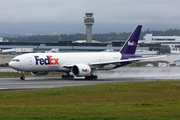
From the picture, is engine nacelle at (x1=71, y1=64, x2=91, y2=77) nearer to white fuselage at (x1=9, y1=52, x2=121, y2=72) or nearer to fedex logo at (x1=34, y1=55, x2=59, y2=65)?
white fuselage at (x1=9, y1=52, x2=121, y2=72)

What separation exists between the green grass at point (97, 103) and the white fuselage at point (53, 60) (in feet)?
55.0

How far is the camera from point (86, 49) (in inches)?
5335

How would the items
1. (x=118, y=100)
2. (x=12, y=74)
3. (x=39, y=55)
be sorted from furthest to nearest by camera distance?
(x=12, y=74) → (x=39, y=55) → (x=118, y=100)

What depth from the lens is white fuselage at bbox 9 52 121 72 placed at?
41906 millimetres

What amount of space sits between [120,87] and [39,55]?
18.5 m

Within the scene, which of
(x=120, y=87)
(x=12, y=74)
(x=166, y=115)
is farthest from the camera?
(x=12, y=74)

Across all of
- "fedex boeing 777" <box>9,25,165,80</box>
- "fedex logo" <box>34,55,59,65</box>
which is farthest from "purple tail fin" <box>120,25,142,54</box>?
"fedex logo" <box>34,55,59,65</box>

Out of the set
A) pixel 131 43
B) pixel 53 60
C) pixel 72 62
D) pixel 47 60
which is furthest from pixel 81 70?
pixel 131 43

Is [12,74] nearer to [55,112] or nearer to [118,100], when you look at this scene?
[118,100]

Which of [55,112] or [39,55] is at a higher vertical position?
[39,55]

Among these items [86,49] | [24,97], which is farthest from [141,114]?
[86,49]

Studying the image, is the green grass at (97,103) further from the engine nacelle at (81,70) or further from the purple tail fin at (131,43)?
the purple tail fin at (131,43)

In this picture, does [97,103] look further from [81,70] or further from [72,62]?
[72,62]

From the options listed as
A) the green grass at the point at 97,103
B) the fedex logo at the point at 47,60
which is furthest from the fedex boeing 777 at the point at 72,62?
the green grass at the point at 97,103
